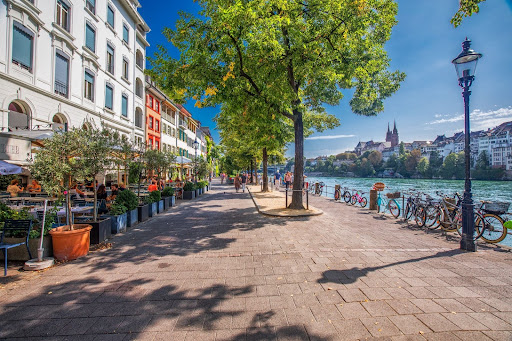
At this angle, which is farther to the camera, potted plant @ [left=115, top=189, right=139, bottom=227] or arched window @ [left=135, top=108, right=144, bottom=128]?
arched window @ [left=135, top=108, right=144, bottom=128]

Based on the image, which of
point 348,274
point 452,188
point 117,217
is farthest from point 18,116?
point 452,188

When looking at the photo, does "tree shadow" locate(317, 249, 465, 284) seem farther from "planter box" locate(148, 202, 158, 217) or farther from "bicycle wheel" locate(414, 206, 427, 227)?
"planter box" locate(148, 202, 158, 217)

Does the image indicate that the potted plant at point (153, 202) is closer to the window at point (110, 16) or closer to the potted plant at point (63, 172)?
the potted plant at point (63, 172)

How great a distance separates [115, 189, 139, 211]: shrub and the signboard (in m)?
5.67

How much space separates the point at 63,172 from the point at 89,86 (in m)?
16.1

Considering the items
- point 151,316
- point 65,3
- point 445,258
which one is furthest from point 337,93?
point 65,3

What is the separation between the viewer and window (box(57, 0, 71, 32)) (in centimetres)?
1495

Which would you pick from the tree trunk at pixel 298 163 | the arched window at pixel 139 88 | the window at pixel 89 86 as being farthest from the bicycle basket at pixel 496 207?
the arched window at pixel 139 88

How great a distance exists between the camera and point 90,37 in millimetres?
18172

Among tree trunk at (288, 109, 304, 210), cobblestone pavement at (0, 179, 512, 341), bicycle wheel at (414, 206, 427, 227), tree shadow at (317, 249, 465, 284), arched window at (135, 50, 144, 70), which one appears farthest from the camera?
arched window at (135, 50, 144, 70)

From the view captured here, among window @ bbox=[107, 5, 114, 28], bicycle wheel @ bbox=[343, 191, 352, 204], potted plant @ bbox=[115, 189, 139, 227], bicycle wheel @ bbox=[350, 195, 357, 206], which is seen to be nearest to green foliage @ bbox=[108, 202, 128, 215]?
potted plant @ bbox=[115, 189, 139, 227]

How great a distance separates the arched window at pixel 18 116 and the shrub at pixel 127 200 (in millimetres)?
7270

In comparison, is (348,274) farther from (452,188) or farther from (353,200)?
(452,188)

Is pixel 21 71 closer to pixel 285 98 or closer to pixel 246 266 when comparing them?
pixel 285 98
